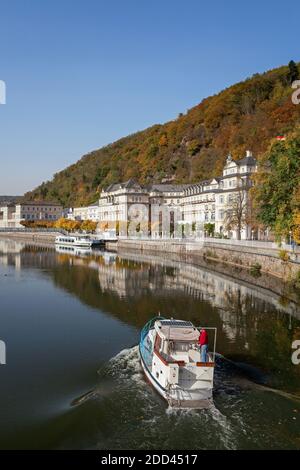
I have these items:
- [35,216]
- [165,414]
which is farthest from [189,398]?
[35,216]

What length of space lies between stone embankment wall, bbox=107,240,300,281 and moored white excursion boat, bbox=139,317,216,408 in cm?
1913

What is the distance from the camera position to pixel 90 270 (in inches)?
2042

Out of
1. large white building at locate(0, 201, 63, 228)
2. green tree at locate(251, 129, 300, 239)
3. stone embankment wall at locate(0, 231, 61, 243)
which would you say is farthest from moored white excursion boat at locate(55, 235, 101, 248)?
large white building at locate(0, 201, 63, 228)

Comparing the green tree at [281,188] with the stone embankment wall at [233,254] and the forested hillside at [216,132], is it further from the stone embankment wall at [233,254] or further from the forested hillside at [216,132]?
the forested hillside at [216,132]

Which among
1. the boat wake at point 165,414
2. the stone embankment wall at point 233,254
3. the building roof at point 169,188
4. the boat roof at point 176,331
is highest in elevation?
the building roof at point 169,188

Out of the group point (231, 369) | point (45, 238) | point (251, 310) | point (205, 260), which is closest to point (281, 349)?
point (231, 369)

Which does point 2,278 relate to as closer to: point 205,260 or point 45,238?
point 205,260

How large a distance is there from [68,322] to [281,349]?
12415mm

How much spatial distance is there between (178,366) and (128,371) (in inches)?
182

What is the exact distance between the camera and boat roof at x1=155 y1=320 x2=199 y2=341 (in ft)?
55.1

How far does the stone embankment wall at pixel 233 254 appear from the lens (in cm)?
3731

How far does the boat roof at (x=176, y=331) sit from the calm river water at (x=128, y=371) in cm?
202

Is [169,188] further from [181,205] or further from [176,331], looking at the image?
[176,331]

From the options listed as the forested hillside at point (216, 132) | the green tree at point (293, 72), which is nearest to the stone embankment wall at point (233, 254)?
the forested hillside at point (216, 132)
